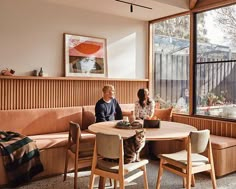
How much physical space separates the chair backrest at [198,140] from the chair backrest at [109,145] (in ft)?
2.53

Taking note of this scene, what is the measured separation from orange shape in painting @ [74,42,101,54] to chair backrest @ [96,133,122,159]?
2510mm

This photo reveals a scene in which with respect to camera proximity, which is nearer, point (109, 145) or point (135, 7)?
A: point (109, 145)

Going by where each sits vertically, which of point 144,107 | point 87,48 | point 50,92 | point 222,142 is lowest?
point 222,142

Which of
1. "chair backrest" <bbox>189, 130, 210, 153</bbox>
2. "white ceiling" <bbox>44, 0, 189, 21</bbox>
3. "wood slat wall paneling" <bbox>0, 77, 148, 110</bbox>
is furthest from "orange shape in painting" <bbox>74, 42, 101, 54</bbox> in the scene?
"chair backrest" <bbox>189, 130, 210, 153</bbox>

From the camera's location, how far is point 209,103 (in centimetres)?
468

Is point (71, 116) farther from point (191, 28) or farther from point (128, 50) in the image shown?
point (191, 28)

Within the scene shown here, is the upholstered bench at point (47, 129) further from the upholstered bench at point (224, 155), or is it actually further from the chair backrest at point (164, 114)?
the upholstered bench at point (224, 155)

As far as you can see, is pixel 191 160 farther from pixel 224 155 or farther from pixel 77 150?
pixel 77 150

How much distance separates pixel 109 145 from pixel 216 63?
284 cm

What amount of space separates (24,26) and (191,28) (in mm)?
2857

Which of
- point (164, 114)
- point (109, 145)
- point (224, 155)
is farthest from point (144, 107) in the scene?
point (109, 145)

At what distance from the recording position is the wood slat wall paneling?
4.11m

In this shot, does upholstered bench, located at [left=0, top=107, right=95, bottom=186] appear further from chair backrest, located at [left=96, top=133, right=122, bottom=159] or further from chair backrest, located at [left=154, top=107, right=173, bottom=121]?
chair backrest, located at [left=154, top=107, right=173, bottom=121]

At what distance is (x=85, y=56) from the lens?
4.86 metres
